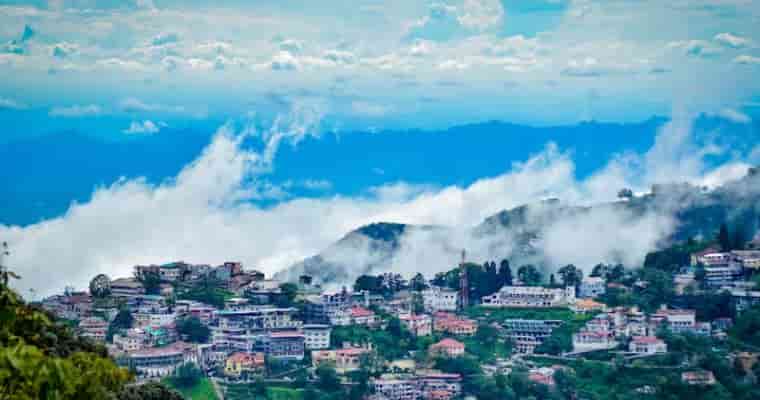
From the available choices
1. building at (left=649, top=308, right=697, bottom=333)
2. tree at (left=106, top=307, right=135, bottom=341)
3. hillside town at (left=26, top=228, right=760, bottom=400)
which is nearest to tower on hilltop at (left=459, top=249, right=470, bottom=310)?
hillside town at (left=26, top=228, right=760, bottom=400)

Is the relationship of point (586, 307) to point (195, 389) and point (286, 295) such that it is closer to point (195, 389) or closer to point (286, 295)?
point (286, 295)

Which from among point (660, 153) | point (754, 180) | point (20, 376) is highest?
point (660, 153)

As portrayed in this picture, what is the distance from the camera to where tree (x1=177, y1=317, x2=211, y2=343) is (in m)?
34.0

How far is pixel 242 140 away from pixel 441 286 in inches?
1169

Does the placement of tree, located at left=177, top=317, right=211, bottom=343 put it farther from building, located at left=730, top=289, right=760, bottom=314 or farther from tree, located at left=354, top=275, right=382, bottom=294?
building, located at left=730, top=289, right=760, bottom=314

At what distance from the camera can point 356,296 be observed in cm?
3781

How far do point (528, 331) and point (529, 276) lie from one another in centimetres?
476

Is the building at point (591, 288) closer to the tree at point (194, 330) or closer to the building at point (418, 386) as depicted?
the building at point (418, 386)

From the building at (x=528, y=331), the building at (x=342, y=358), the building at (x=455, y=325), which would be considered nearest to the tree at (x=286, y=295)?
the building at (x=455, y=325)

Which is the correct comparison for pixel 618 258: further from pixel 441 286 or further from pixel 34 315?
pixel 34 315

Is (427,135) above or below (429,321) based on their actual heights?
above

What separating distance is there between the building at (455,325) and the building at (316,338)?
8.95 feet

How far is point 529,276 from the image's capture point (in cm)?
3925

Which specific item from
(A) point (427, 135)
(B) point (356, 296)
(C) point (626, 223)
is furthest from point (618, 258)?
(A) point (427, 135)
